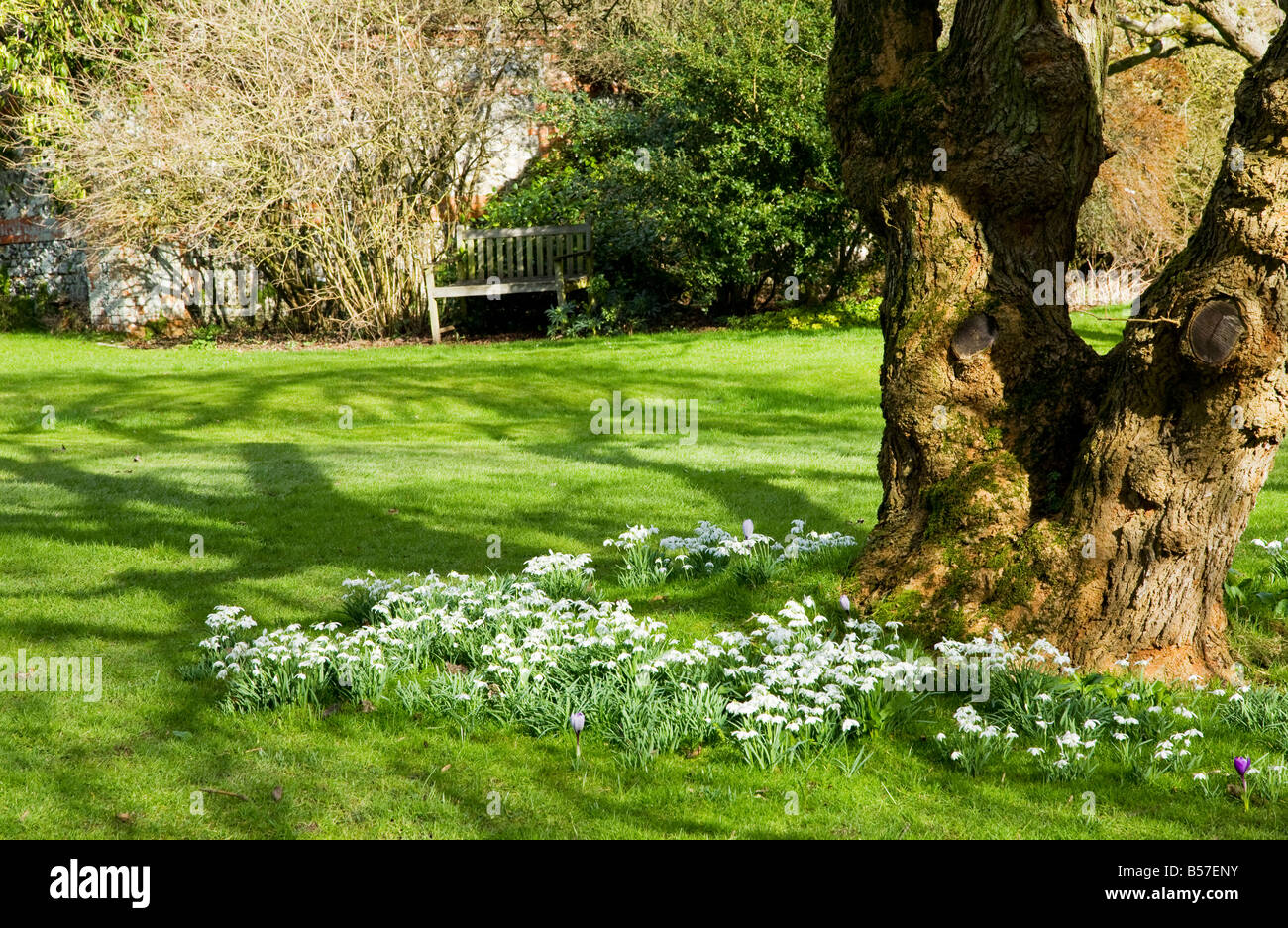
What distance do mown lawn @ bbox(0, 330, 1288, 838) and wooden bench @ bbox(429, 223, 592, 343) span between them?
2.65 meters

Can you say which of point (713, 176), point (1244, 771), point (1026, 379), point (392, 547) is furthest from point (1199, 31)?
point (1244, 771)

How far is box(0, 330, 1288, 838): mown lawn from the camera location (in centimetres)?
389

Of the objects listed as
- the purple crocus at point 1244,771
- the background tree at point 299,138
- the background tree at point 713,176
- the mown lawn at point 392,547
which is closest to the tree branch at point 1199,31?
the mown lawn at point 392,547

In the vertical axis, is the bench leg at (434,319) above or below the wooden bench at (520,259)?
below

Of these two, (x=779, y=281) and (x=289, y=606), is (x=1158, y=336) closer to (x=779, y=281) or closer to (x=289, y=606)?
(x=289, y=606)

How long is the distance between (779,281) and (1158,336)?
16.7 meters

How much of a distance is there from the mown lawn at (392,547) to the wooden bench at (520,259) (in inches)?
104

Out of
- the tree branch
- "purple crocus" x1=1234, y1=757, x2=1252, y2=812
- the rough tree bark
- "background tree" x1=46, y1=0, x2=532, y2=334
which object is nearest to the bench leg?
"background tree" x1=46, y1=0, x2=532, y2=334

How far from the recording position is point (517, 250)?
1989cm

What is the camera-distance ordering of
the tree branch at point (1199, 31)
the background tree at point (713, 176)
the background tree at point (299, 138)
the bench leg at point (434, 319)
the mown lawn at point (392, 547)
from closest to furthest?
1. the mown lawn at point (392, 547)
2. the tree branch at point (1199, 31)
3. the background tree at point (299, 138)
4. the background tree at point (713, 176)
5. the bench leg at point (434, 319)

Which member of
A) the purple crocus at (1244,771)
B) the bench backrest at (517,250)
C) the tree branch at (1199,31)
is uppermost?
the tree branch at (1199,31)

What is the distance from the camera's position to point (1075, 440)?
5211 mm

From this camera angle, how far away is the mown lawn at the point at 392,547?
3.89 meters

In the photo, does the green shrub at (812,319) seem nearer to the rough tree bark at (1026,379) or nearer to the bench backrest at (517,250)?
the bench backrest at (517,250)
